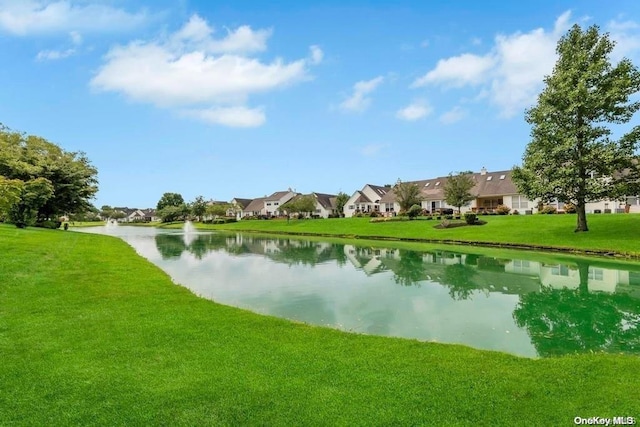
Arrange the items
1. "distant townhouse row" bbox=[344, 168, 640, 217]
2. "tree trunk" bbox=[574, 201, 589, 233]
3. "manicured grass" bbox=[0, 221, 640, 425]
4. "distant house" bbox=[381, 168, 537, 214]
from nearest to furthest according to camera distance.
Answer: "manicured grass" bbox=[0, 221, 640, 425] < "tree trunk" bbox=[574, 201, 589, 233] < "distant townhouse row" bbox=[344, 168, 640, 217] < "distant house" bbox=[381, 168, 537, 214]

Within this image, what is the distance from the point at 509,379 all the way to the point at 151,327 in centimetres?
636

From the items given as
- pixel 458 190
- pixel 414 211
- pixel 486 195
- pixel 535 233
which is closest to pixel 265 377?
pixel 535 233

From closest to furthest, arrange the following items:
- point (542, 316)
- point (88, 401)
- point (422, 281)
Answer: point (88, 401), point (542, 316), point (422, 281)

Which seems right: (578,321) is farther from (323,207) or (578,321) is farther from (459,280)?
(323,207)

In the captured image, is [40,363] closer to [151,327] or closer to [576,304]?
[151,327]

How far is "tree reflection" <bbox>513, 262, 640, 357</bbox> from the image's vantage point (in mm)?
8086

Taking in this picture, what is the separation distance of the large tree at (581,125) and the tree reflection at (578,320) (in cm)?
1536

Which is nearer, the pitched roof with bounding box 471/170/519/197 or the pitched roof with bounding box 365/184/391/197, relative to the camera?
the pitched roof with bounding box 471/170/519/197

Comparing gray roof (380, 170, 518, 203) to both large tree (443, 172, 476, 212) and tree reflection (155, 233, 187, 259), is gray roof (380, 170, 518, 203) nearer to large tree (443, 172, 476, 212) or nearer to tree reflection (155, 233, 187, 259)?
large tree (443, 172, 476, 212)

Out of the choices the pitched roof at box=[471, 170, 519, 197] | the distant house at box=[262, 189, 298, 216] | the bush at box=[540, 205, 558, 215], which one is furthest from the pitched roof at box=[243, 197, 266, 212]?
the bush at box=[540, 205, 558, 215]

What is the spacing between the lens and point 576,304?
39.0 feet

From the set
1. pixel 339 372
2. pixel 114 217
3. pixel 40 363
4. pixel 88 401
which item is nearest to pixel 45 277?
pixel 40 363

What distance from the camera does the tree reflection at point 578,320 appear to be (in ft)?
26.5

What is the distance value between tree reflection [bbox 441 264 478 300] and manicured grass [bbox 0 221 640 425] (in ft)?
23.7
